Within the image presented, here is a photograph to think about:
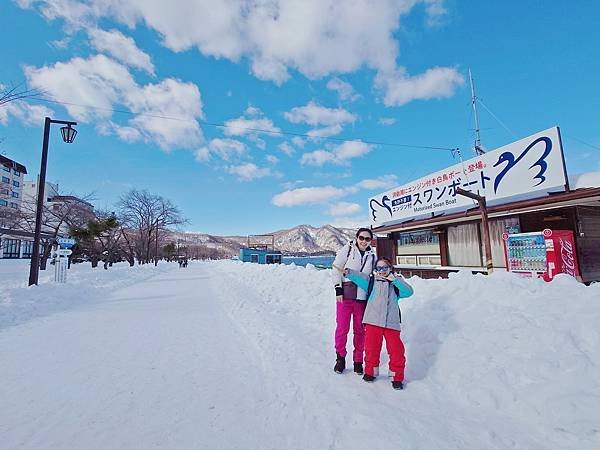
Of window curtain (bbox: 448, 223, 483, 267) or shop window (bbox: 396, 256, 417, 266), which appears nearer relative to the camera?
window curtain (bbox: 448, 223, 483, 267)

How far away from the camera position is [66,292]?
993 centimetres

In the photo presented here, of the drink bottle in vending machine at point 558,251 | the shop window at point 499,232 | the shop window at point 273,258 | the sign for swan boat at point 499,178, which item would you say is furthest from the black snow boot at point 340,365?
the shop window at point 273,258

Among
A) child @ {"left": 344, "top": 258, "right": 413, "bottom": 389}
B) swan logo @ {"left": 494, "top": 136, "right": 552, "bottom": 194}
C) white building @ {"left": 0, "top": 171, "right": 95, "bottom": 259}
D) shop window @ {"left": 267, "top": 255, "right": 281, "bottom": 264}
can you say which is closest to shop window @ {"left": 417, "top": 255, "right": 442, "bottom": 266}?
swan logo @ {"left": 494, "top": 136, "right": 552, "bottom": 194}

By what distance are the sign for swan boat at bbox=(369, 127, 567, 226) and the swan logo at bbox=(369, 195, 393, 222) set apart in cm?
134

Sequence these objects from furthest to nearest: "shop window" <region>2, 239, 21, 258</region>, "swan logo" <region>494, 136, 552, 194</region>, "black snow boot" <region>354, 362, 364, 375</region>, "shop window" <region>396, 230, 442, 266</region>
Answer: "shop window" <region>2, 239, 21, 258</region> → "shop window" <region>396, 230, 442, 266</region> → "swan logo" <region>494, 136, 552, 194</region> → "black snow boot" <region>354, 362, 364, 375</region>

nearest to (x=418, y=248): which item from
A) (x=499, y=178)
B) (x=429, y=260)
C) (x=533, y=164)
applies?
(x=429, y=260)

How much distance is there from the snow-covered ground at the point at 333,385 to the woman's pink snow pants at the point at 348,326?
0.33 metres

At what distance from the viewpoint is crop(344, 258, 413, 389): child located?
3.12 metres

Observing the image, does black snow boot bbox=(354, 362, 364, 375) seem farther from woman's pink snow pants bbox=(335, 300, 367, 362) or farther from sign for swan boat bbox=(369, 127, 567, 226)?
sign for swan boat bbox=(369, 127, 567, 226)

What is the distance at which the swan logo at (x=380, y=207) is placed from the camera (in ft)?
49.2

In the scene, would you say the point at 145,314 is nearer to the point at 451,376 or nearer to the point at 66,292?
the point at 66,292

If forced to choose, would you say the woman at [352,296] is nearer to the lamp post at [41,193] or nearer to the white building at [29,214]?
the lamp post at [41,193]

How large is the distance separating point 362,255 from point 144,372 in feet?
10.5

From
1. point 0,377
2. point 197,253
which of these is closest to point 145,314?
point 0,377
